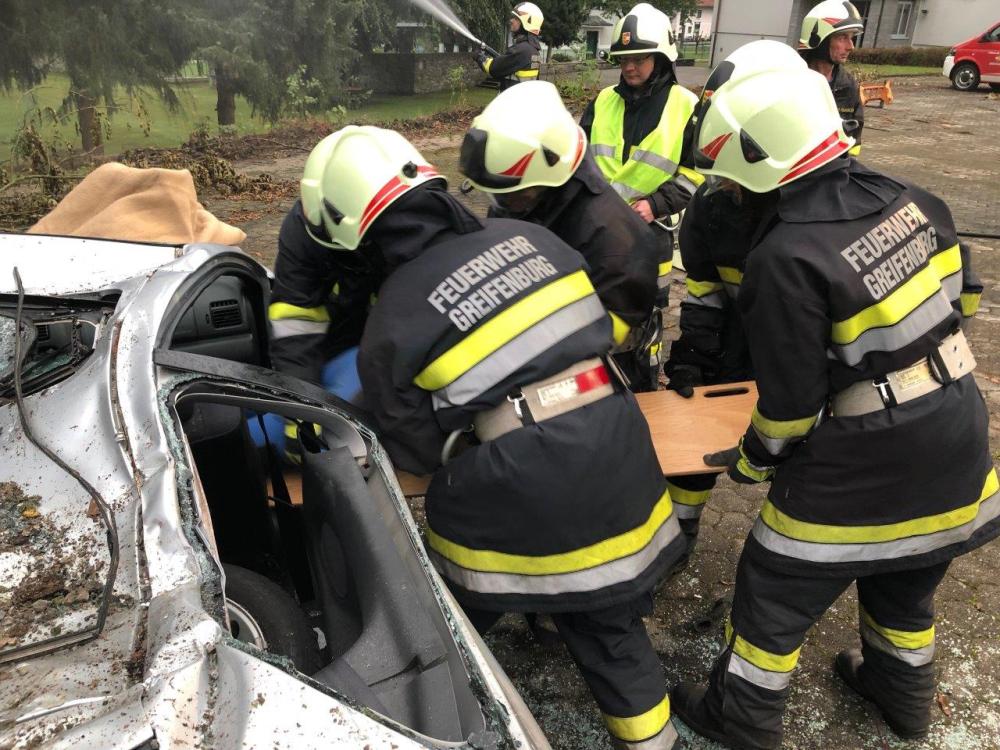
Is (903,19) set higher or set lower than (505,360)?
lower

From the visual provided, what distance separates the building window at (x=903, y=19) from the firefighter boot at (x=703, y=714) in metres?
33.9

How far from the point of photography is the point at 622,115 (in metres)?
4.06

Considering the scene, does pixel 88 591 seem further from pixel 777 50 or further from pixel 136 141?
pixel 136 141

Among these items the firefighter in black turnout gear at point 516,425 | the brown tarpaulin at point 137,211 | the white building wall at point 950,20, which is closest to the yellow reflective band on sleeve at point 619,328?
the firefighter in black turnout gear at point 516,425

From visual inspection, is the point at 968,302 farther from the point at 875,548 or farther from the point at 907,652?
the point at 907,652

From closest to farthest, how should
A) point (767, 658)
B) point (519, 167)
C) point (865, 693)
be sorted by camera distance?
point (767, 658) < point (865, 693) < point (519, 167)

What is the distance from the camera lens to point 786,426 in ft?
6.59

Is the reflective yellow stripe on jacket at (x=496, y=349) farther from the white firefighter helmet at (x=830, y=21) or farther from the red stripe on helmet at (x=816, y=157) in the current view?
the white firefighter helmet at (x=830, y=21)

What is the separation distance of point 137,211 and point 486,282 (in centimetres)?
253

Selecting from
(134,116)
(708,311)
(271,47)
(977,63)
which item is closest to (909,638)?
(708,311)

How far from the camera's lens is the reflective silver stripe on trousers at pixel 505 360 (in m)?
1.87

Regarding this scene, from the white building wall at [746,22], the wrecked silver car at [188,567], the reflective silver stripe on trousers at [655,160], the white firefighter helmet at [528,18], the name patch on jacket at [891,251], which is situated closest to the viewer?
the wrecked silver car at [188,567]

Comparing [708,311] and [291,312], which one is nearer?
[291,312]

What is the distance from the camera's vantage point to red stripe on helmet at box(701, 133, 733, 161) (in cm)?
201
